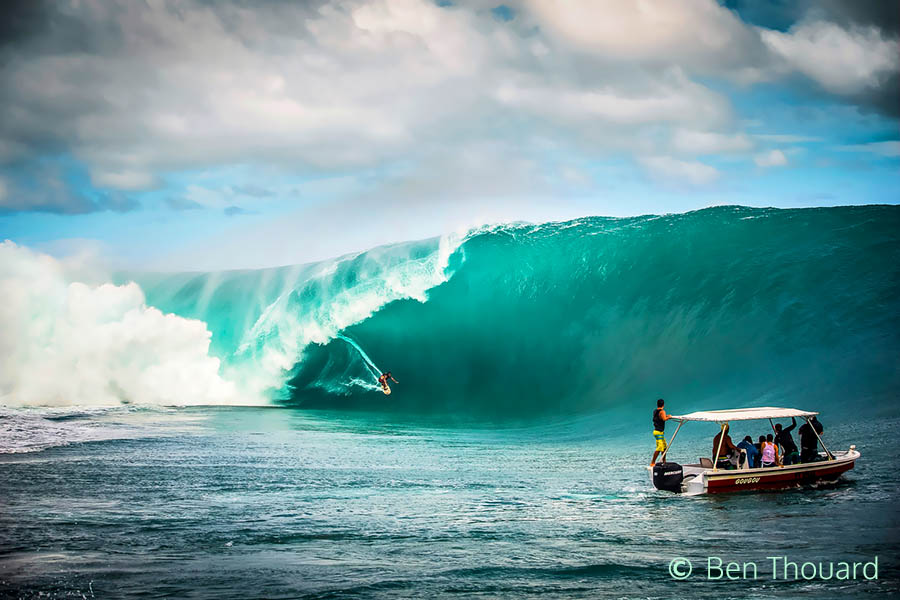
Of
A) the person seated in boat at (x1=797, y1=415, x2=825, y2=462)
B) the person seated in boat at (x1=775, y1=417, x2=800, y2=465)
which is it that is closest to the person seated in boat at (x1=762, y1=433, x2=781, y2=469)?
the person seated in boat at (x1=775, y1=417, x2=800, y2=465)

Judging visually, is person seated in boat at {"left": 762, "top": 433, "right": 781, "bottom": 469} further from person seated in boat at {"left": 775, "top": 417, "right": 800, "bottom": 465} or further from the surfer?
the surfer

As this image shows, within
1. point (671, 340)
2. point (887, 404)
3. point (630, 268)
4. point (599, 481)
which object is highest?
point (630, 268)

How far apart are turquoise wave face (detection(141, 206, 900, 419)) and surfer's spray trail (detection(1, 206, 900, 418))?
0.19 ft

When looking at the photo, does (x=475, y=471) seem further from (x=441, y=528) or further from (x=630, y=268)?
(x=630, y=268)

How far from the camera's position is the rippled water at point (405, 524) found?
266 inches

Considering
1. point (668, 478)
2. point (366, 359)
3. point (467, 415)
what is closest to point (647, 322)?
point (467, 415)

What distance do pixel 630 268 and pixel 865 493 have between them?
16.9m

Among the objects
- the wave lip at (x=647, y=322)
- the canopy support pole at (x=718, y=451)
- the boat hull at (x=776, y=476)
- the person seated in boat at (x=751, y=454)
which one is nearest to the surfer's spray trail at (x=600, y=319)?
the wave lip at (x=647, y=322)

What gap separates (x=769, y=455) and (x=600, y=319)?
47.6 ft

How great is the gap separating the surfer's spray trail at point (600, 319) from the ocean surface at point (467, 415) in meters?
0.09

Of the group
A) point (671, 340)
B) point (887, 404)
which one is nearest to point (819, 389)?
point (887, 404)

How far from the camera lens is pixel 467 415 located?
24.3 meters

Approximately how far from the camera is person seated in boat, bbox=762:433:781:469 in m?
11.6

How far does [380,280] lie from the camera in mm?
30031
